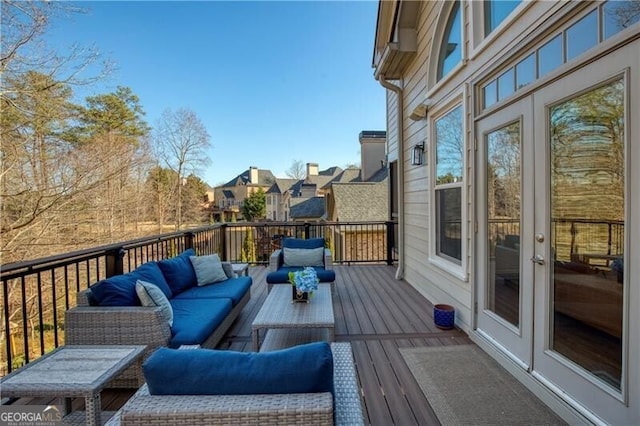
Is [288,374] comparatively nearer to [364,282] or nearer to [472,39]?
[472,39]

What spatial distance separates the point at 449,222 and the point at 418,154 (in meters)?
1.28

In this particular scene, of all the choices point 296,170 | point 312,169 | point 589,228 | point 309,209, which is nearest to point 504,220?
point 589,228

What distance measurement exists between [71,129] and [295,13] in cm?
717

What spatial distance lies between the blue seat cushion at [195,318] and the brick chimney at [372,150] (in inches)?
421

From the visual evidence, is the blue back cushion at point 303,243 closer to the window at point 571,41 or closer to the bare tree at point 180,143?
the window at point 571,41

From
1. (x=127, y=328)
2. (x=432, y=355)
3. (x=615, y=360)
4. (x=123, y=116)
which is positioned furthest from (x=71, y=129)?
(x=615, y=360)

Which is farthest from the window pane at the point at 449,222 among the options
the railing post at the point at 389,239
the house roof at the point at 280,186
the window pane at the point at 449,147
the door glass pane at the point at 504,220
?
the house roof at the point at 280,186

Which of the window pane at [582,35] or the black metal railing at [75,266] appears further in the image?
the black metal railing at [75,266]

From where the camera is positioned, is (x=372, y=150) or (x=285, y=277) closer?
(x=285, y=277)

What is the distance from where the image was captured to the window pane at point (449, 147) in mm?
3521

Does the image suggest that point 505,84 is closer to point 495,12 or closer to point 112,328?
point 495,12

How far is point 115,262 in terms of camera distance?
307 cm

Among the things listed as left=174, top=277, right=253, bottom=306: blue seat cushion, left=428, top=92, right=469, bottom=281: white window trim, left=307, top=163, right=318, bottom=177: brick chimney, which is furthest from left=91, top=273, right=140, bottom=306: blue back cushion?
left=307, top=163, right=318, bottom=177: brick chimney

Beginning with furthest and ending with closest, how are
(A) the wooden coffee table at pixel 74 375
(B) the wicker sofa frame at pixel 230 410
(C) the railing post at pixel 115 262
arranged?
1. (C) the railing post at pixel 115 262
2. (A) the wooden coffee table at pixel 74 375
3. (B) the wicker sofa frame at pixel 230 410
